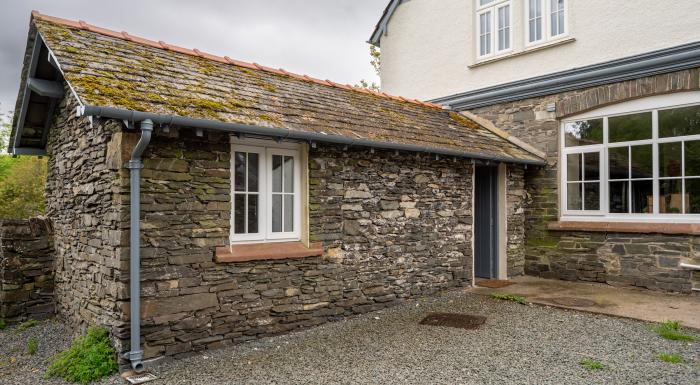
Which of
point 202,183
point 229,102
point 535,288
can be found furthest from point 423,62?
point 202,183

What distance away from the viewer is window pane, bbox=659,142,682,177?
8.21m

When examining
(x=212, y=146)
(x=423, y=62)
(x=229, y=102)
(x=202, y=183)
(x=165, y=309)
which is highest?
(x=423, y=62)

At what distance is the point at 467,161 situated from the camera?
8.73m

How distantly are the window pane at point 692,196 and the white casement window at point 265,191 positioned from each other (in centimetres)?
680

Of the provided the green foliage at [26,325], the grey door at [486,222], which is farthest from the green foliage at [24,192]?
the grey door at [486,222]

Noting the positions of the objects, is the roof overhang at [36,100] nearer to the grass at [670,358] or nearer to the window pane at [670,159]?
the grass at [670,358]

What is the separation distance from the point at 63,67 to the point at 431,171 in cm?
558

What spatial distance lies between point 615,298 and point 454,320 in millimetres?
3220

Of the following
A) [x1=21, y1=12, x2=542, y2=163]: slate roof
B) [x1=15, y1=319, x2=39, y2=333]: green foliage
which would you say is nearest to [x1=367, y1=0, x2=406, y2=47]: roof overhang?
[x1=21, y1=12, x2=542, y2=163]: slate roof

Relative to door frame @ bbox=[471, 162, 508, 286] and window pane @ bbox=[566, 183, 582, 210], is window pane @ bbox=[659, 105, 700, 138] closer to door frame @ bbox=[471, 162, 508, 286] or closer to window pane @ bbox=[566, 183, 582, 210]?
window pane @ bbox=[566, 183, 582, 210]

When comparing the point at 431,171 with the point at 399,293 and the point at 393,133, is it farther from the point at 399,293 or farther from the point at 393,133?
the point at 399,293

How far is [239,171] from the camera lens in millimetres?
5953

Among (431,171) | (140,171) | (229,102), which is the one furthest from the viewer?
(431,171)

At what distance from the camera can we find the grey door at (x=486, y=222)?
32.8ft
